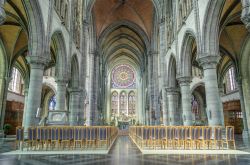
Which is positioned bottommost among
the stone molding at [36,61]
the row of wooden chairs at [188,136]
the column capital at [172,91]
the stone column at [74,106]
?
the row of wooden chairs at [188,136]

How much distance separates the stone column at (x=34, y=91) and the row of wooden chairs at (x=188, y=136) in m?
5.71

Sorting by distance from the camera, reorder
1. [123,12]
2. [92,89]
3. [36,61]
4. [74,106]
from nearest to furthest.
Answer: [36,61]
[74,106]
[92,89]
[123,12]

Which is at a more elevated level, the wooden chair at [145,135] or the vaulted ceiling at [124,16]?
the vaulted ceiling at [124,16]

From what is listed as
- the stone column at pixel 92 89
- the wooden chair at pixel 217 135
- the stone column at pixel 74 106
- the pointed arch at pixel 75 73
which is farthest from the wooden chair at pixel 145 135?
the stone column at pixel 92 89

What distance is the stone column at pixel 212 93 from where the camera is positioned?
10219 mm

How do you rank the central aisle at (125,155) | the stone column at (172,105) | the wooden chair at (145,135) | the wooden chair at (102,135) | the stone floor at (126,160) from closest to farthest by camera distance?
1. the stone floor at (126,160)
2. the central aisle at (125,155)
3. the wooden chair at (102,135)
4. the wooden chair at (145,135)
5. the stone column at (172,105)

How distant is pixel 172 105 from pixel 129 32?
23.2m

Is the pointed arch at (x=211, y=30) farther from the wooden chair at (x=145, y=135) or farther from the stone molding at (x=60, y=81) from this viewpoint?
→ the stone molding at (x=60, y=81)

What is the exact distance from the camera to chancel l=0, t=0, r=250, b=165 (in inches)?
345

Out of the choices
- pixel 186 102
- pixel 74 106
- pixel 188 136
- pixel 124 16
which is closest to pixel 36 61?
pixel 74 106

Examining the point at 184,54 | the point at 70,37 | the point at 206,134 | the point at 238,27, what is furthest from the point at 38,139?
the point at 238,27

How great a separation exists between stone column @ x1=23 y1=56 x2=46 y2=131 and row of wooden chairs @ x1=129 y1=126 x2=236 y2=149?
225 inches

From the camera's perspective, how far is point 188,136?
9516mm

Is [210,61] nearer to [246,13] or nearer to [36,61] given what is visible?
[246,13]
